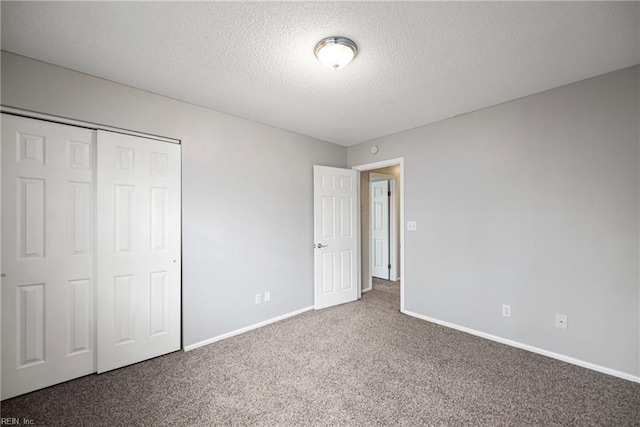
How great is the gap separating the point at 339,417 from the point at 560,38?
2833mm

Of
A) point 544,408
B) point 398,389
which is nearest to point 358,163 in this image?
point 398,389

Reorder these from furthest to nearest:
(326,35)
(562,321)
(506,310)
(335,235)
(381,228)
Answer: (381,228) < (335,235) < (506,310) < (562,321) < (326,35)

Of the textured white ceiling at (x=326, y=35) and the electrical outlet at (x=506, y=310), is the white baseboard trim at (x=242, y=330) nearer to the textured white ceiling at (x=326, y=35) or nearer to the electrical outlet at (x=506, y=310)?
the electrical outlet at (x=506, y=310)

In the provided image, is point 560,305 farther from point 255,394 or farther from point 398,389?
point 255,394

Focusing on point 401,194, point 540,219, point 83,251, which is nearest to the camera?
point 83,251

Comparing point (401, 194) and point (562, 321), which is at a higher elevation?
point (401, 194)

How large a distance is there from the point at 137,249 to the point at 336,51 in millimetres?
2308

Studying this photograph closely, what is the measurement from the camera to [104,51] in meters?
1.83

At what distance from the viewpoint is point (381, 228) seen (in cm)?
534

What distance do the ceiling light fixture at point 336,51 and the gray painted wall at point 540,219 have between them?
184 cm

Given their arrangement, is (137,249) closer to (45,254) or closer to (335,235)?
(45,254)

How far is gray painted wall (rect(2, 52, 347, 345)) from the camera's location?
81.6 inches

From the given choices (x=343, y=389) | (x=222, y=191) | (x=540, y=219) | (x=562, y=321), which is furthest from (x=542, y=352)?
(x=222, y=191)

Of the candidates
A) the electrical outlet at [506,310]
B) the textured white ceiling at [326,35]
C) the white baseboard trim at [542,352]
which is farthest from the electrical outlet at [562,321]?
the textured white ceiling at [326,35]
